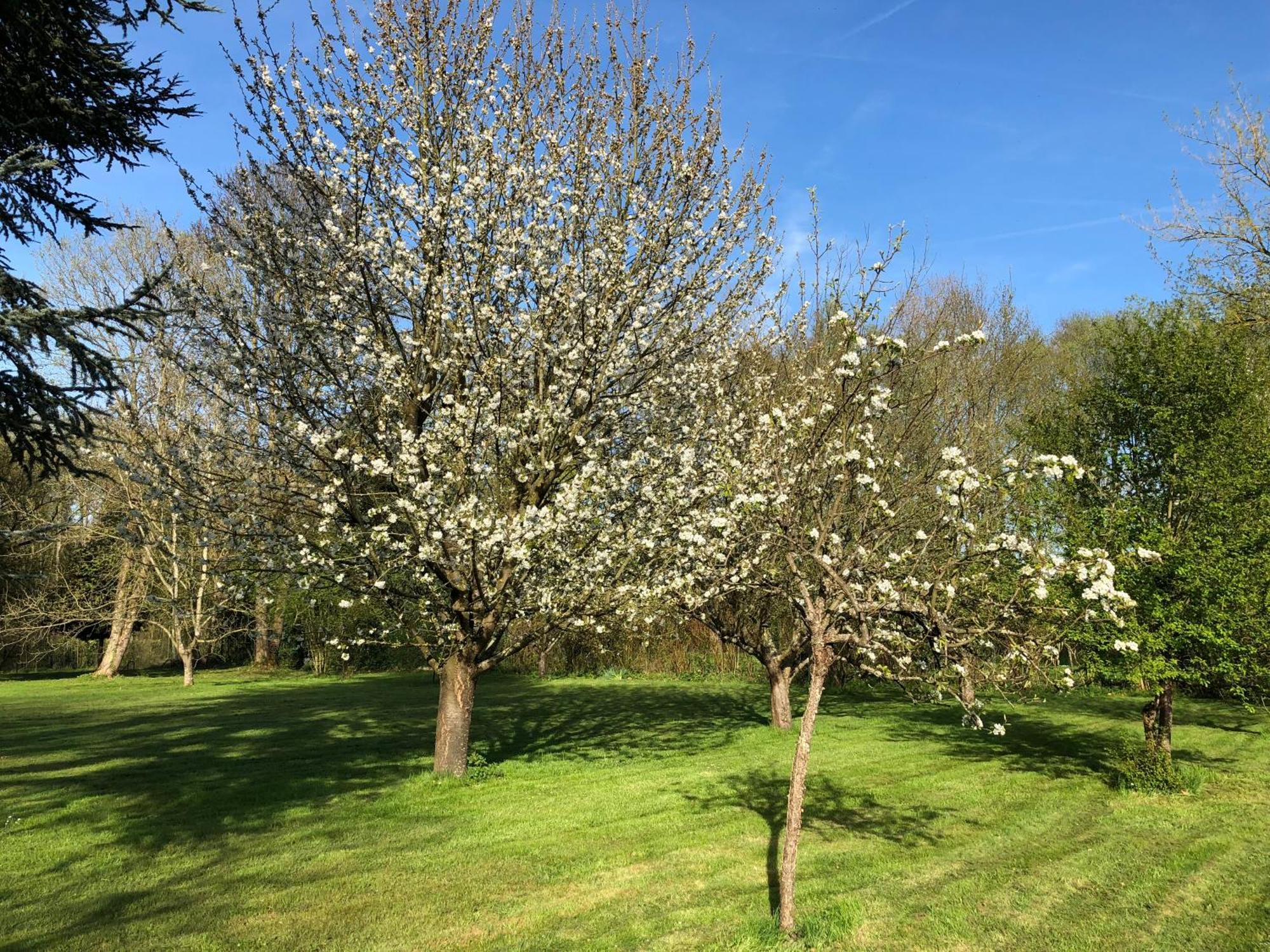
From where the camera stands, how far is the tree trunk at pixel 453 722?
30.4 feet

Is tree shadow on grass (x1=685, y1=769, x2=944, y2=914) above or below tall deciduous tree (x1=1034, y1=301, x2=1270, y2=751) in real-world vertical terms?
below

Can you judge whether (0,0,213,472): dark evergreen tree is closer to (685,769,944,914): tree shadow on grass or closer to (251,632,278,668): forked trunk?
(685,769,944,914): tree shadow on grass

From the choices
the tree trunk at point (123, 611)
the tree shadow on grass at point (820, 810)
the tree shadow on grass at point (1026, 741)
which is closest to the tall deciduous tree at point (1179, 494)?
the tree shadow on grass at point (1026, 741)

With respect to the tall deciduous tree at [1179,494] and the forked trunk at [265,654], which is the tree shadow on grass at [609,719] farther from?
the forked trunk at [265,654]

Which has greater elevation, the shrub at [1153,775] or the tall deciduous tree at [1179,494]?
the tall deciduous tree at [1179,494]

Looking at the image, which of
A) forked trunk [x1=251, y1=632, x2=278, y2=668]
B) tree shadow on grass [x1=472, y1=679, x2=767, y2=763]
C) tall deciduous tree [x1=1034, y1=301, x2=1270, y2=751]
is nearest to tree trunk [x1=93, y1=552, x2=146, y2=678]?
forked trunk [x1=251, y1=632, x2=278, y2=668]

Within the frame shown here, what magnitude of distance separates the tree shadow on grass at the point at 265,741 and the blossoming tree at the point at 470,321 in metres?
2.58

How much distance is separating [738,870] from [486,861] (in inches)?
84.4

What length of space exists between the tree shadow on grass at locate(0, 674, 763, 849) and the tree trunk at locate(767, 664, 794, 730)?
80 centimetres

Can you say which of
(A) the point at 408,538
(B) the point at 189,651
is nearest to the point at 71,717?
(B) the point at 189,651

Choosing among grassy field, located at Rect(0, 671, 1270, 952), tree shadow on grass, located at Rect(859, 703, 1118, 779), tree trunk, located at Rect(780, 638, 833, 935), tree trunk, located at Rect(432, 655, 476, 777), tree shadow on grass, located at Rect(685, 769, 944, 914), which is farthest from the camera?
tree shadow on grass, located at Rect(859, 703, 1118, 779)

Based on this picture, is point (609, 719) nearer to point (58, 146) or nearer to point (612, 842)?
point (612, 842)

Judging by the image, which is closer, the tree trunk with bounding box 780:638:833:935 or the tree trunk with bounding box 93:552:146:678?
the tree trunk with bounding box 780:638:833:935

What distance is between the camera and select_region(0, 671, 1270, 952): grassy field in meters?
5.22
